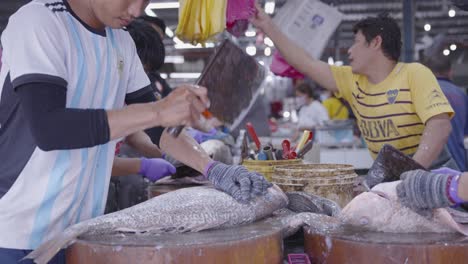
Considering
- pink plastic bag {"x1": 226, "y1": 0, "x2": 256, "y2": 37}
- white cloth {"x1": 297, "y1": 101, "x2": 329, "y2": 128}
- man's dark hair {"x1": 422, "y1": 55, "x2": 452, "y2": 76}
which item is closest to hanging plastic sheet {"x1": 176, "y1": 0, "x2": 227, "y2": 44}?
pink plastic bag {"x1": 226, "y1": 0, "x2": 256, "y2": 37}

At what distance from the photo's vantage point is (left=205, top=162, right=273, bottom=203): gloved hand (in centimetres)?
183

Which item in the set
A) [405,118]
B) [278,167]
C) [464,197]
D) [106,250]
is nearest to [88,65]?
[106,250]

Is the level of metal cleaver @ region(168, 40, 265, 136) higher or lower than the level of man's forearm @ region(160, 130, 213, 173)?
higher

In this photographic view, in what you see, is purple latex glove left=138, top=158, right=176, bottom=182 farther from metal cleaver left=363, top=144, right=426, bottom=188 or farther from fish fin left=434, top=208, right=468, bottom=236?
fish fin left=434, top=208, right=468, bottom=236

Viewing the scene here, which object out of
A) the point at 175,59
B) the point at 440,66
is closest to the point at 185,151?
the point at 440,66

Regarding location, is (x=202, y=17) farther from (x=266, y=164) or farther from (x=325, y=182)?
(x=325, y=182)

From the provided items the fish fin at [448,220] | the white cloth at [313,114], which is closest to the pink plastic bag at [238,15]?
the fish fin at [448,220]

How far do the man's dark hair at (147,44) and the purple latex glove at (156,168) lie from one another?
0.63 m

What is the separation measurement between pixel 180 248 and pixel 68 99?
A: 0.56 m

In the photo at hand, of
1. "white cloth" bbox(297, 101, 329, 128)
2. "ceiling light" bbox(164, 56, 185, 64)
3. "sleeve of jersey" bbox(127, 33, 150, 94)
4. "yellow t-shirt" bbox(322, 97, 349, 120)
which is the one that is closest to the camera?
"sleeve of jersey" bbox(127, 33, 150, 94)

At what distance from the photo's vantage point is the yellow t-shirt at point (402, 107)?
9.34 feet

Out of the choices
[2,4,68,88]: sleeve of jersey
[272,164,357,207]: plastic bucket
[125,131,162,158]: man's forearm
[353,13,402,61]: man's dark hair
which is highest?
[2,4,68,88]: sleeve of jersey

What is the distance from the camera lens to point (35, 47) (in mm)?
1534

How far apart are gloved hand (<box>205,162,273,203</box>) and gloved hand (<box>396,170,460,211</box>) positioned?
469 millimetres
